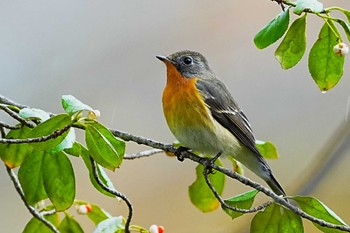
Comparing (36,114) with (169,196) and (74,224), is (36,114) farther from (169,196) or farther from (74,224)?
(169,196)

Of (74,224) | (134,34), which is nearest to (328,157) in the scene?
(134,34)

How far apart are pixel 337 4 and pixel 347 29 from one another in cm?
152

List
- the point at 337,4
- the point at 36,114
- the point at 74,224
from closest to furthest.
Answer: the point at 36,114 < the point at 74,224 < the point at 337,4

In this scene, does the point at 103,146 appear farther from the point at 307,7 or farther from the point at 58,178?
the point at 307,7

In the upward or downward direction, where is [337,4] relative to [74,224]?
upward

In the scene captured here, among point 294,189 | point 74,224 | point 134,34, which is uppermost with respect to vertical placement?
point 134,34

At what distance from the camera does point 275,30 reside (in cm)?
128

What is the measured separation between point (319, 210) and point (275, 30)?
34cm

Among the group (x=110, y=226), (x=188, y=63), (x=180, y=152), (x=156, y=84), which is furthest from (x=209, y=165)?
(x=156, y=84)

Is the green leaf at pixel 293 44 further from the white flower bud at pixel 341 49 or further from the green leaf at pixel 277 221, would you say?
the green leaf at pixel 277 221

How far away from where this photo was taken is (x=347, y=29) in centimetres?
124

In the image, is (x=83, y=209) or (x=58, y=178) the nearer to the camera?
(x=58, y=178)

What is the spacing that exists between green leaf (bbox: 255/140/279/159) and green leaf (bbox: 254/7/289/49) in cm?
42

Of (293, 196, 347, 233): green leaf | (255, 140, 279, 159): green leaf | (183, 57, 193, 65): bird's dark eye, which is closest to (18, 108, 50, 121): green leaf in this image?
(293, 196, 347, 233): green leaf
